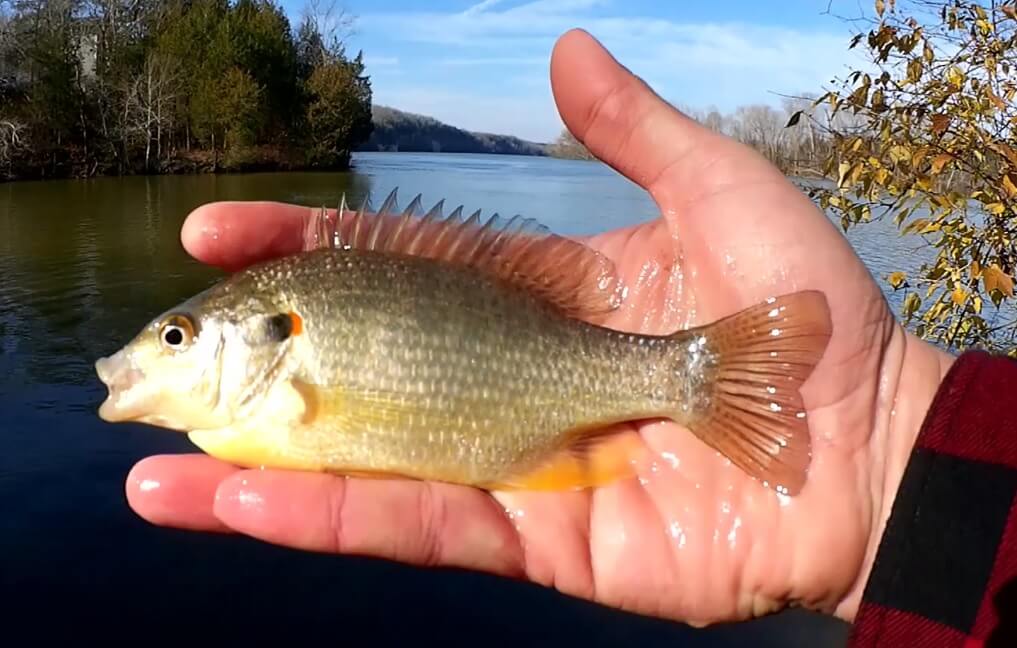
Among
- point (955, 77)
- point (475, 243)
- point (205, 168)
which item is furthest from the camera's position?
point (205, 168)

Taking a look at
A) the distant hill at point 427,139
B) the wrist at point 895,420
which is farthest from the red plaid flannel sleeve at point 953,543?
the distant hill at point 427,139

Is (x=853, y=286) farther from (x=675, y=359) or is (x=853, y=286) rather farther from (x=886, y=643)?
(x=886, y=643)

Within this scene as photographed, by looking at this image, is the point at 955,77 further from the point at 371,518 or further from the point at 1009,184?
the point at 371,518

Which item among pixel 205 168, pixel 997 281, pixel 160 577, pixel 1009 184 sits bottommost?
pixel 160 577

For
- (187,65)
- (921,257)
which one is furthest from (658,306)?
(187,65)

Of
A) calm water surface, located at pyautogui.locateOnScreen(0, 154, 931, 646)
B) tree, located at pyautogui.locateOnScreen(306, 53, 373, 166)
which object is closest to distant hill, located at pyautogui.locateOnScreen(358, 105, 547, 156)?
tree, located at pyautogui.locateOnScreen(306, 53, 373, 166)

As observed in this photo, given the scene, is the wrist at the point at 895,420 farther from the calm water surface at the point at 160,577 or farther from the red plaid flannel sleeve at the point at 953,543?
the calm water surface at the point at 160,577

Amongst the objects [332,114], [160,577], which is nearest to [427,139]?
[332,114]
